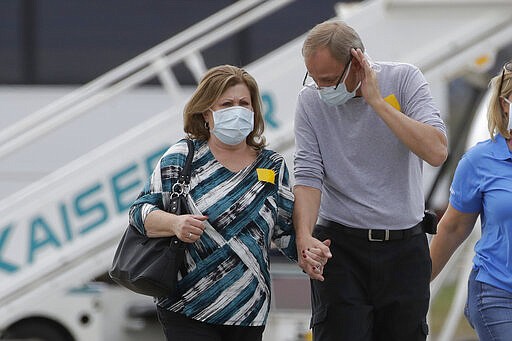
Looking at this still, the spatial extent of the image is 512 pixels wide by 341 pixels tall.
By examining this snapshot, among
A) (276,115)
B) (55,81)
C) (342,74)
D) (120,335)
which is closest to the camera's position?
(342,74)

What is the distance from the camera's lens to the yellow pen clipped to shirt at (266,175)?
3.96m

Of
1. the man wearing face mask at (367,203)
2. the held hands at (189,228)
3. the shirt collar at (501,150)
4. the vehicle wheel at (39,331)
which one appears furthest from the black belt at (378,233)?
the vehicle wheel at (39,331)

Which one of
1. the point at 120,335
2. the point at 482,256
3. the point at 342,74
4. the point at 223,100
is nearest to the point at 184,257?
the point at 223,100

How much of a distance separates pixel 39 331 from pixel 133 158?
90.2 inches

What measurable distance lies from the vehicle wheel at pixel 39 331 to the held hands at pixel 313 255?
482 cm

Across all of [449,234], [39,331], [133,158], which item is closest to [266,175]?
[449,234]

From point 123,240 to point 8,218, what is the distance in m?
2.88

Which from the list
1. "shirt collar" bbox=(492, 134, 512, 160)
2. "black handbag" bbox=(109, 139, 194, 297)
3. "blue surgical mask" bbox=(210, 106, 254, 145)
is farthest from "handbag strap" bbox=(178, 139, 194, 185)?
"shirt collar" bbox=(492, 134, 512, 160)

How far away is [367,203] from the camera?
4012mm

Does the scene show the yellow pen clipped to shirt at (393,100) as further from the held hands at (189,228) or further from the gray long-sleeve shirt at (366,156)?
the held hands at (189,228)

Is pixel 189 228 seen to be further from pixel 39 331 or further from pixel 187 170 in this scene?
pixel 39 331

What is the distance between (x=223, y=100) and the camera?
13.1 ft

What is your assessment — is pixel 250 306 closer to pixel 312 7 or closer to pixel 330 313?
pixel 330 313

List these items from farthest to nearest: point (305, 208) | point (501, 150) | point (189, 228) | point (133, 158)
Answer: point (133, 158)
point (501, 150)
point (305, 208)
point (189, 228)
